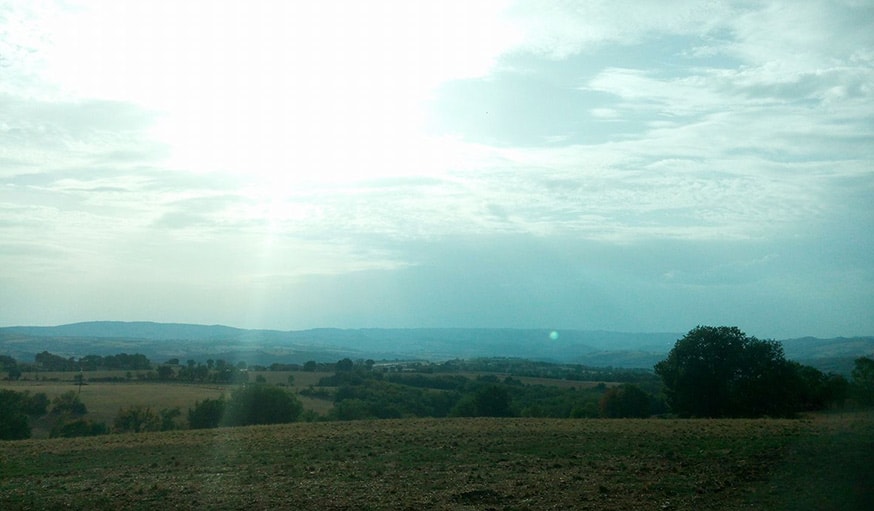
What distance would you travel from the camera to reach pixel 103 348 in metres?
195

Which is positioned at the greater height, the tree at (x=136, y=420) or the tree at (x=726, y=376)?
the tree at (x=726, y=376)

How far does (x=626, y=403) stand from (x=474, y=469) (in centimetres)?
3679

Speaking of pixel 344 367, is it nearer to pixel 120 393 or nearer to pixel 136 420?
pixel 120 393

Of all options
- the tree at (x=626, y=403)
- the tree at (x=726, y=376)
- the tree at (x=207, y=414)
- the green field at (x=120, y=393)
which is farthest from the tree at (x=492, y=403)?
the tree at (x=207, y=414)

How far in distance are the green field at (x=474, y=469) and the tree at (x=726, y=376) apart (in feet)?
59.5

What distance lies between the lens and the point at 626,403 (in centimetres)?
5425

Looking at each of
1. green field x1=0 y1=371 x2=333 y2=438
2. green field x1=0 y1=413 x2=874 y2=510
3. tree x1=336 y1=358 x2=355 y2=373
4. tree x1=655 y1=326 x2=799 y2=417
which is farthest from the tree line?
tree x1=336 y1=358 x2=355 y2=373

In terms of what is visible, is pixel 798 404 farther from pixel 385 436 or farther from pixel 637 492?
pixel 637 492

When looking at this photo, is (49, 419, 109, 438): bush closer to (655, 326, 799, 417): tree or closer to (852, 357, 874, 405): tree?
(655, 326, 799, 417): tree

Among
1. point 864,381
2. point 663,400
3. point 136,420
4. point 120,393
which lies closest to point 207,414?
point 136,420

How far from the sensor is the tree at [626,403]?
5369 cm

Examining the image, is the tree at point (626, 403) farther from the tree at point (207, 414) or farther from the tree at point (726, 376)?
the tree at point (207, 414)

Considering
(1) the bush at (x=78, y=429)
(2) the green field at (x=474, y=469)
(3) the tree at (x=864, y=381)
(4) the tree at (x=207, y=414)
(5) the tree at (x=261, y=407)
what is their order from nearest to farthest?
(2) the green field at (x=474, y=469)
(3) the tree at (x=864, y=381)
(1) the bush at (x=78, y=429)
(5) the tree at (x=261, y=407)
(4) the tree at (x=207, y=414)

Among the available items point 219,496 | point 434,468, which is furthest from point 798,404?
point 219,496
